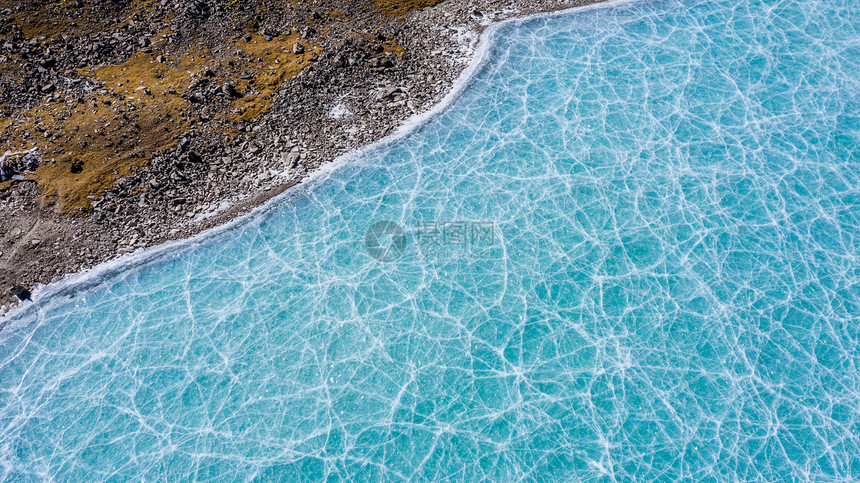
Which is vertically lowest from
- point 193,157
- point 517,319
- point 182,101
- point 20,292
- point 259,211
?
point 517,319

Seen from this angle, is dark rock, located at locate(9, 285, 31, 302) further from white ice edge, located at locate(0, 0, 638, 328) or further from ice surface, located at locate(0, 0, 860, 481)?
ice surface, located at locate(0, 0, 860, 481)

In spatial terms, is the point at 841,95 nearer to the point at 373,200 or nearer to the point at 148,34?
the point at 373,200

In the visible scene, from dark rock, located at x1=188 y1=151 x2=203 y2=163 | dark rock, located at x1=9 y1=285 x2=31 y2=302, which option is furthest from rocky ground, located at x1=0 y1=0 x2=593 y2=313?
dark rock, located at x1=9 y1=285 x2=31 y2=302

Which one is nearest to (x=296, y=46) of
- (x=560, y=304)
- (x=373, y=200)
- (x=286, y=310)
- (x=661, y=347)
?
(x=373, y=200)

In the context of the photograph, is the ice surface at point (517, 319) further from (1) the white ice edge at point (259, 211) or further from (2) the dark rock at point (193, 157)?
(2) the dark rock at point (193, 157)

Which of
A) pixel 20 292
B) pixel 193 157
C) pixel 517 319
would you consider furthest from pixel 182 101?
pixel 517 319

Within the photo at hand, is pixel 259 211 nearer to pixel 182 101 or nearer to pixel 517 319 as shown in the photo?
pixel 182 101

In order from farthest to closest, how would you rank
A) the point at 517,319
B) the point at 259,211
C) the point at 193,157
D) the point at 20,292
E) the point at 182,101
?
the point at 182,101 < the point at 193,157 < the point at 259,211 < the point at 20,292 < the point at 517,319
